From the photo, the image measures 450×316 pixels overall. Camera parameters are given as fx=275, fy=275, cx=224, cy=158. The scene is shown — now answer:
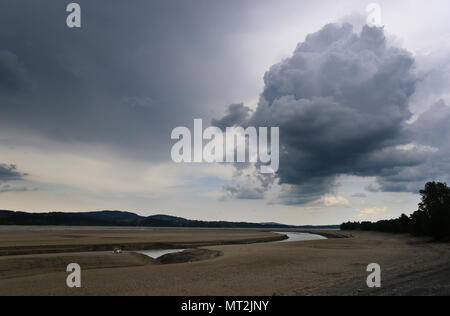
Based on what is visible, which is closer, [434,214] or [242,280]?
[242,280]

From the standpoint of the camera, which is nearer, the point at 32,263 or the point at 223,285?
the point at 223,285

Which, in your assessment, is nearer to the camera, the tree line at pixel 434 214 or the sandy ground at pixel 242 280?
the sandy ground at pixel 242 280

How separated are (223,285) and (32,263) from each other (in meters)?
24.8

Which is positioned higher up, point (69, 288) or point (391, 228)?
point (69, 288)

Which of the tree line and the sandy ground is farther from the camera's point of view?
the tree line

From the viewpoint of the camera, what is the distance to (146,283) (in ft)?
70.0
